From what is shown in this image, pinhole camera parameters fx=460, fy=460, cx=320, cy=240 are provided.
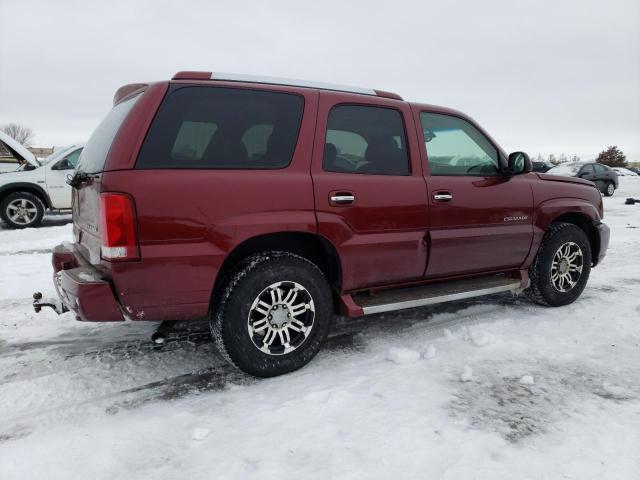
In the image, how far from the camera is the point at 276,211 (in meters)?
2.83

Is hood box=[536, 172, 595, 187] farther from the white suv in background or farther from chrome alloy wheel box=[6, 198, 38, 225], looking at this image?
chrome alloy wheel box=[6, 198, 38, 225]

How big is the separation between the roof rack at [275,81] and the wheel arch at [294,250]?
1022mm

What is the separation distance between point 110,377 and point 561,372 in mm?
2925

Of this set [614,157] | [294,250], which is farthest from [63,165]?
[614,157]

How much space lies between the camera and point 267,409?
2.55 meters

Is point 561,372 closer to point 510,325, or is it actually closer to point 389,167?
point 510,325

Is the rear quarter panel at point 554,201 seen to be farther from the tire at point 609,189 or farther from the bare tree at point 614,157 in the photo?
the bare tree at point 614,157

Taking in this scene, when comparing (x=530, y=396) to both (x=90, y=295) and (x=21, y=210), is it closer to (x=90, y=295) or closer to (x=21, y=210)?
(x=90, y=295)

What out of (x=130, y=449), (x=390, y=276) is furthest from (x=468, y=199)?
(x=130, y=449)

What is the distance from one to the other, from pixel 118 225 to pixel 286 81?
4.87 ft

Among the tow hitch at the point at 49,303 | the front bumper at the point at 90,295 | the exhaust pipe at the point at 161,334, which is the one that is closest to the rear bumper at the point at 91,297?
the front bumper at the point at 90,295

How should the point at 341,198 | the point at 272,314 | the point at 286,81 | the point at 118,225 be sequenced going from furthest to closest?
the point at 286,81 → the point at 341,198 → the point at 272,314 → the point at 118,225

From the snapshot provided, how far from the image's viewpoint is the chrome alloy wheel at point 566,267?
4.35 meters

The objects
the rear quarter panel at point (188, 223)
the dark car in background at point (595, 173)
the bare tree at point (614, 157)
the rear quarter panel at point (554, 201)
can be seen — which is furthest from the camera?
the bare tree at point (614, 157)
